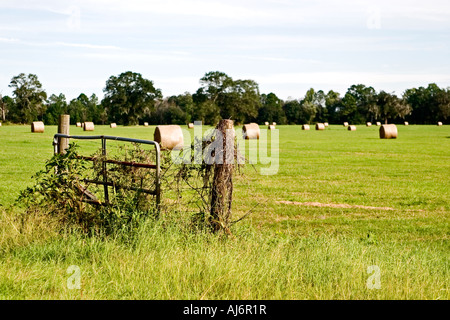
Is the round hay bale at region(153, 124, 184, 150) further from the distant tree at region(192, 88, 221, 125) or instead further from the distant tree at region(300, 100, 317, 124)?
the distant tree at region(300, 100, 317, 124)

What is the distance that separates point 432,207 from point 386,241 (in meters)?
3.82

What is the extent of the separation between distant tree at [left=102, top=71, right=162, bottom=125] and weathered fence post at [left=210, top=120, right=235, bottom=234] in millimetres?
112782

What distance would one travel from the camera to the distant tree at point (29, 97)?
390 ft

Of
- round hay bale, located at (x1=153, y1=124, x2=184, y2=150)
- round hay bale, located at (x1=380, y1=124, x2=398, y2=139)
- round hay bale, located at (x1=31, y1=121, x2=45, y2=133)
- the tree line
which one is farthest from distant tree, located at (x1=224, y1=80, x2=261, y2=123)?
round hay bale, located at (x1=153, y1=124, x2=184, y2=150)

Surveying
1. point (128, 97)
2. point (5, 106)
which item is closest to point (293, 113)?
point (128, 97)

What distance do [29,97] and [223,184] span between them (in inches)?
4944

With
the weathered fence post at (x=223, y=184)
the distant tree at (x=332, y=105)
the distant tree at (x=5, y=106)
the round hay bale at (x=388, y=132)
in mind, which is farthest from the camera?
the distant tree at (x=332, y=105)

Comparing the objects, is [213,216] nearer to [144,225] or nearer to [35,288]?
[144,225]

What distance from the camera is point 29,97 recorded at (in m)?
123

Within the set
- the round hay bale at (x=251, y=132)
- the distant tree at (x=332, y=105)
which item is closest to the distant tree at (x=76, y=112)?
the distant tree at (x=332, y=105)

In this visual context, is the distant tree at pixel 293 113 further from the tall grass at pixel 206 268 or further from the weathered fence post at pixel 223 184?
the tall grass at pixel 206 268

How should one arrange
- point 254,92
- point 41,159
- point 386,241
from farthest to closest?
point 254,92, point 41,159, point 386,241
